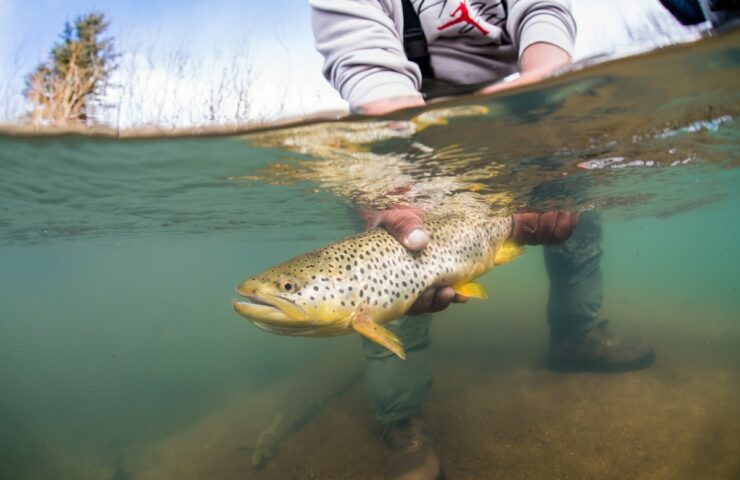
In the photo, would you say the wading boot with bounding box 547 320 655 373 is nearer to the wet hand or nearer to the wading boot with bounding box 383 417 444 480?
the wading boot with bounding box 383 417 444 480

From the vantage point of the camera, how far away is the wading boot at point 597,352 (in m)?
8.14

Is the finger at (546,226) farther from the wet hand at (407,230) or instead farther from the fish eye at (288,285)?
the fish eye at (288,285)

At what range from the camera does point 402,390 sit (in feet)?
20.1

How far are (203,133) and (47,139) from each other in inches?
72.8

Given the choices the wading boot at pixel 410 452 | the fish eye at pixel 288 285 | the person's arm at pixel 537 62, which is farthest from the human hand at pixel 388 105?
the wading boot at pixel 410 452

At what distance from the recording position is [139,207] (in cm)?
957

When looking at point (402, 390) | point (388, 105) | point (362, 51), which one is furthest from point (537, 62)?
point (402, 390)

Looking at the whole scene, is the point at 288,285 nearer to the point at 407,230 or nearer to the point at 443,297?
the point at 407,230

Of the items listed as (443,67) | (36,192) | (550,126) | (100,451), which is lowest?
(100,451)

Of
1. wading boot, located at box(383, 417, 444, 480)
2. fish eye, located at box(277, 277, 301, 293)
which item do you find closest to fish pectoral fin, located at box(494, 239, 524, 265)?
fish eye, located at box(277, 277, 301, 293)

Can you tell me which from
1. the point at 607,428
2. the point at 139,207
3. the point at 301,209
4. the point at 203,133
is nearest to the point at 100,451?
the point at 139,207

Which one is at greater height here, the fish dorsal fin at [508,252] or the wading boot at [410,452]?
the fish dorsal fin at [508,252]

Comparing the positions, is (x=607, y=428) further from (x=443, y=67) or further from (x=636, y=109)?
(x=443, y=67)

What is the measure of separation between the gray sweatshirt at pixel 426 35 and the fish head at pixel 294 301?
165cm
